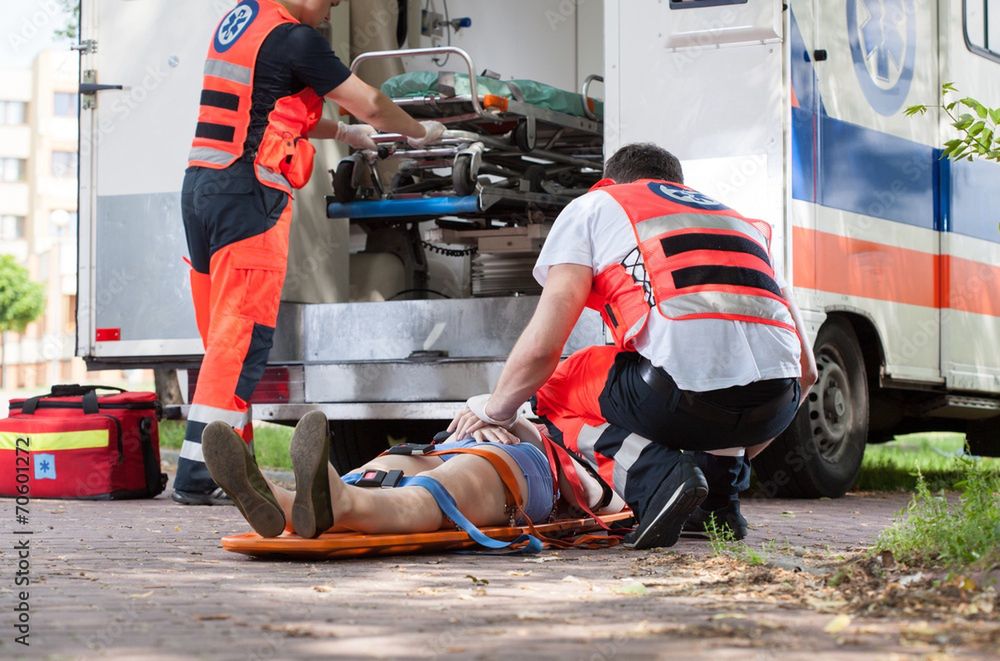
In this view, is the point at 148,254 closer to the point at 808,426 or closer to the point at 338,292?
the point at 338,292

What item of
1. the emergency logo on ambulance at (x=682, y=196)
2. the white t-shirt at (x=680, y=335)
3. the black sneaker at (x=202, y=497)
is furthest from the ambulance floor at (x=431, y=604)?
the black sneaker at (x=202, y=497)

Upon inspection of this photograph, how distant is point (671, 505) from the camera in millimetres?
4312

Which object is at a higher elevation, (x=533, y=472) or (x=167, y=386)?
(x=167, y=386)

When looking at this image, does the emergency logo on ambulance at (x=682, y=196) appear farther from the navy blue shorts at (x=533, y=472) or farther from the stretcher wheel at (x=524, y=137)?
the stretcher wheel at (x=524, y=137)

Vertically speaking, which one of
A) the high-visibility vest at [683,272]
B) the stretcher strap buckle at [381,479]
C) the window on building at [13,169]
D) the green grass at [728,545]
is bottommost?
the green grass at [728,545]

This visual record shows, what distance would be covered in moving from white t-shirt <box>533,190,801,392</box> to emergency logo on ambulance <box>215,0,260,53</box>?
7.08ft

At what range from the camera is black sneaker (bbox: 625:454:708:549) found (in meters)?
4.28

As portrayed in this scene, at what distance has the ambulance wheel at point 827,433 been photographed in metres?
6.78

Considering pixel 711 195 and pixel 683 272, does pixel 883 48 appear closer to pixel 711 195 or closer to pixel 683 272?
pixel 711 195

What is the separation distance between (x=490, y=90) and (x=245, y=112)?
1.37m

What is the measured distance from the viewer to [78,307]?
714 centimetres

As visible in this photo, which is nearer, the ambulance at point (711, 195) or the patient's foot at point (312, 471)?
the patient's foot at point (312, 471)

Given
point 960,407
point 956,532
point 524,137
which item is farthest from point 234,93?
point 960,407

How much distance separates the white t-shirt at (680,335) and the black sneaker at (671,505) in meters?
0.26
